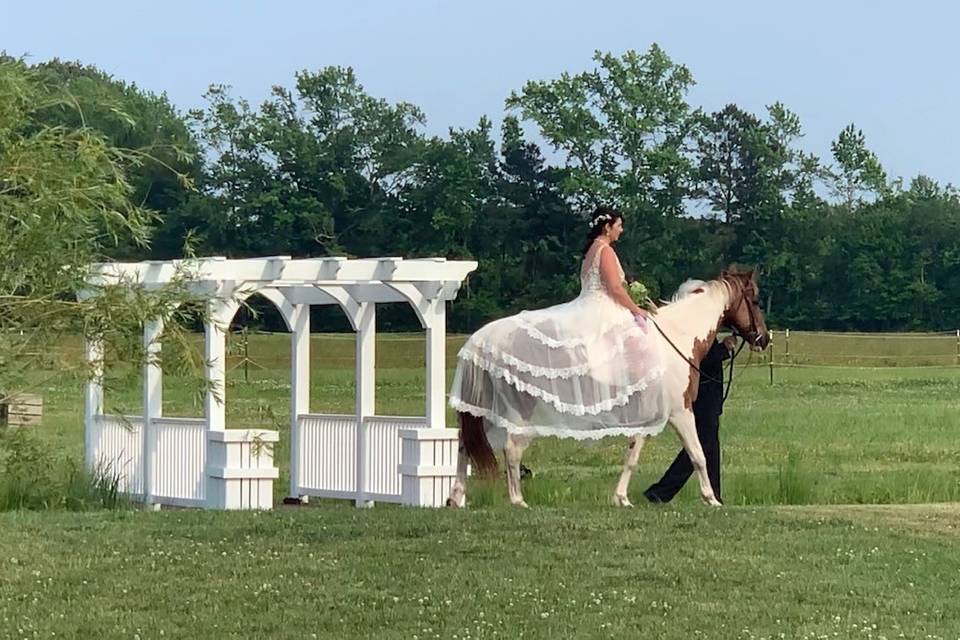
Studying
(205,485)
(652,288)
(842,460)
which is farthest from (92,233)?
(652,288)

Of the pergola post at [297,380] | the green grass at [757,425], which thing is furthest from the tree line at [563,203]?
the pergola post at [297,380]

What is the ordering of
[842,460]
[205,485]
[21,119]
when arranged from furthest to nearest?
[842,460] < [205,485] < [21,119]

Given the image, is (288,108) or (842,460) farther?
(288,108)

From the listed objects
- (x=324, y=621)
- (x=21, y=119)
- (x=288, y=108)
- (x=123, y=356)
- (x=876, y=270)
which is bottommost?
(x=324, y=621)

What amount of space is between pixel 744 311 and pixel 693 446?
1.49m

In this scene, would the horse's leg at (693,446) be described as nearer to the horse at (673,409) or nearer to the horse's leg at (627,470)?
the horse at (673,409)

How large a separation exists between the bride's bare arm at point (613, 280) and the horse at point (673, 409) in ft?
0.97

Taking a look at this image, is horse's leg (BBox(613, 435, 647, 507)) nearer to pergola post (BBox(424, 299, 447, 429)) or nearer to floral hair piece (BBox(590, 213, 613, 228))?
floral hair piece (BBox(590, 213, 613, 228))

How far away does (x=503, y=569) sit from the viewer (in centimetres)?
964

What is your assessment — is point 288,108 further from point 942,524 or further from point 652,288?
point 942,524

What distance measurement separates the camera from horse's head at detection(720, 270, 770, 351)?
13883 millimetres

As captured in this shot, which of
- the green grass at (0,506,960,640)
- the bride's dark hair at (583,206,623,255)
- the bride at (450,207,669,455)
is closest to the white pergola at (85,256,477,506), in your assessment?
the bride's dark hair at (583,206,623,255)

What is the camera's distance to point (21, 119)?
7867 millimetres

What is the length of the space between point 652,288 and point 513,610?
2180 inches
